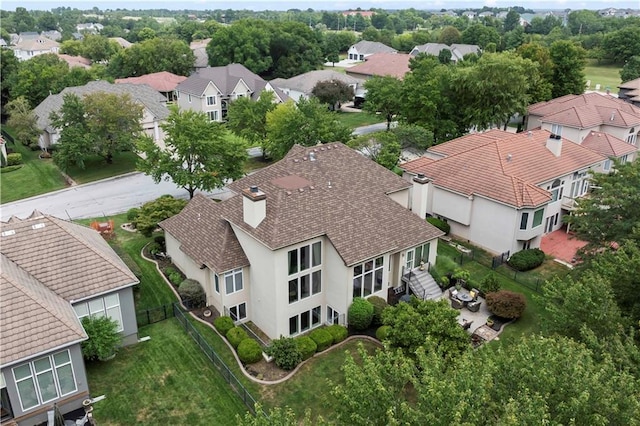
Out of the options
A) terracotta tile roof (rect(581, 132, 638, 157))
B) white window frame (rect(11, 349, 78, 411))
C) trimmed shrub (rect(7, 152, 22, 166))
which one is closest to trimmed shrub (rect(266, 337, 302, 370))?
white window frame (rect(11, 349, 78, 411))

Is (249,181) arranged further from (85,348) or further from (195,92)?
(195,92)

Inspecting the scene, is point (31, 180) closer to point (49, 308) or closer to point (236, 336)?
point (49, 308)

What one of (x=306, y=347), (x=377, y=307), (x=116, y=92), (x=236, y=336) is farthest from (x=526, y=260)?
(x=116, y=92)

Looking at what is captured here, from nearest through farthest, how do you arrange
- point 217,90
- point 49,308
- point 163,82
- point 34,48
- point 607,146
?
point 49,308
point 607,146
point 217,90
point 163,82
point 34,48

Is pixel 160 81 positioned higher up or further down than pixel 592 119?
A: further down

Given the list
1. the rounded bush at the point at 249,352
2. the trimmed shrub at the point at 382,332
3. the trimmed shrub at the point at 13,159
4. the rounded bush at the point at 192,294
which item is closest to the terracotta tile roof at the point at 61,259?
the rounded bush at the point at 192,294

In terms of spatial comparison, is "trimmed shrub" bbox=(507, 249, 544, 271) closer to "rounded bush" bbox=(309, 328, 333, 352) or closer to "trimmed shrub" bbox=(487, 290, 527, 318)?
"trimmed shrub" bbox=(487, 290, 527, 318)

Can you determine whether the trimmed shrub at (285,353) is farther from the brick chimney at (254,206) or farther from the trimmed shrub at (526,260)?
the trimmed shrub at (526,260)

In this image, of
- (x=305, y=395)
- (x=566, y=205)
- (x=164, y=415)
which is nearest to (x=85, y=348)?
(x=164, y=415)
